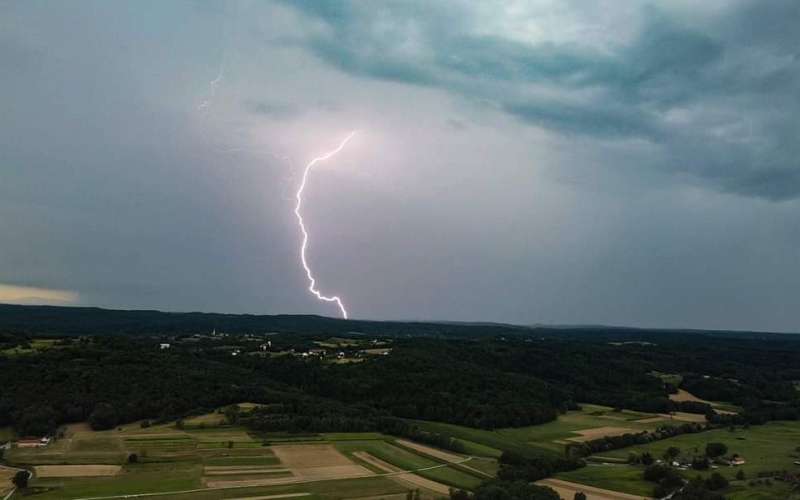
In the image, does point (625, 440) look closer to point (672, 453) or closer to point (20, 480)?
point (672, 453)

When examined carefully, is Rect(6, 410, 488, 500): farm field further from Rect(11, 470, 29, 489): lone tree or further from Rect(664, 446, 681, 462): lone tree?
Rect(664, 446, 681, 462): lone tree

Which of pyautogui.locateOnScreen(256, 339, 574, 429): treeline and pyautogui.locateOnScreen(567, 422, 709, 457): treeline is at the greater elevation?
pyautogui.locateOnScreen(256, 339, 574, 429): treeline

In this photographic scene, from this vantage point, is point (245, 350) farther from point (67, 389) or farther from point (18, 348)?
point (67, 389)

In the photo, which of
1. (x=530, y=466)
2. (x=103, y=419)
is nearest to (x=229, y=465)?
(x=103, y=419)

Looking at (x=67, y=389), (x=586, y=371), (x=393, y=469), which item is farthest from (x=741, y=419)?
(x=67, y=389)

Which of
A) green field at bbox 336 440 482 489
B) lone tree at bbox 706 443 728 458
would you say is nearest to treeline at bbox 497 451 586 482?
green field at bbox 336 440 482 489

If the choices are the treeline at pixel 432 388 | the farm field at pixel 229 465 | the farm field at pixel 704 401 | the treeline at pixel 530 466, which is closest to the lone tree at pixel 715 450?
the treeline at pixel 530 466

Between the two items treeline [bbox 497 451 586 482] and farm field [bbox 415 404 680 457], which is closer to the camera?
treeline [bbox 497 451 586 482]

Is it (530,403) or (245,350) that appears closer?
(530,403)
